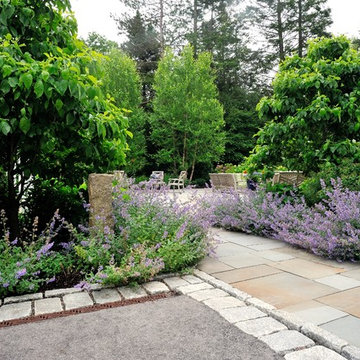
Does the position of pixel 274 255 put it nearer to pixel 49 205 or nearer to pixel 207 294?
pixel 207 294

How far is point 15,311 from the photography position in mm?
2361

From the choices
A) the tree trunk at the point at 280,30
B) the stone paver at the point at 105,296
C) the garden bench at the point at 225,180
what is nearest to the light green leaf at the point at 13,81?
the stone paver at the point at 105,296

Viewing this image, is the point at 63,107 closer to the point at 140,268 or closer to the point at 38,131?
the point at 38,131

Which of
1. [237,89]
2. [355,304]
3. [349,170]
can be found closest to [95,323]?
[355,304]

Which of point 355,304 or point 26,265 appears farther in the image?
point 26,265

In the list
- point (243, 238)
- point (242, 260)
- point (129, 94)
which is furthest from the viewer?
point (129, 94)

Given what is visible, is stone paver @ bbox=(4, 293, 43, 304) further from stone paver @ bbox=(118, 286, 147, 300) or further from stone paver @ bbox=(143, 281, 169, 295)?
stone paver @ bbox=(143, 281, 169, 295)

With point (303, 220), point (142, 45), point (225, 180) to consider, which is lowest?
point (303, 220)

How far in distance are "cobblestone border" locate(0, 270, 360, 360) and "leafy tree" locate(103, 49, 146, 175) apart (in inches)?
569

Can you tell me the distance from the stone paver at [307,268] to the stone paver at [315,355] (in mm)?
1374

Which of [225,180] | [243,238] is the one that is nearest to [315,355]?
[243,238]

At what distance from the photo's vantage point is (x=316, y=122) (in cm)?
542

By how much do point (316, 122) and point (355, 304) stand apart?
353 centimetres

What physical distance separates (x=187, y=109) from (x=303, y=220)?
12.7 metres
